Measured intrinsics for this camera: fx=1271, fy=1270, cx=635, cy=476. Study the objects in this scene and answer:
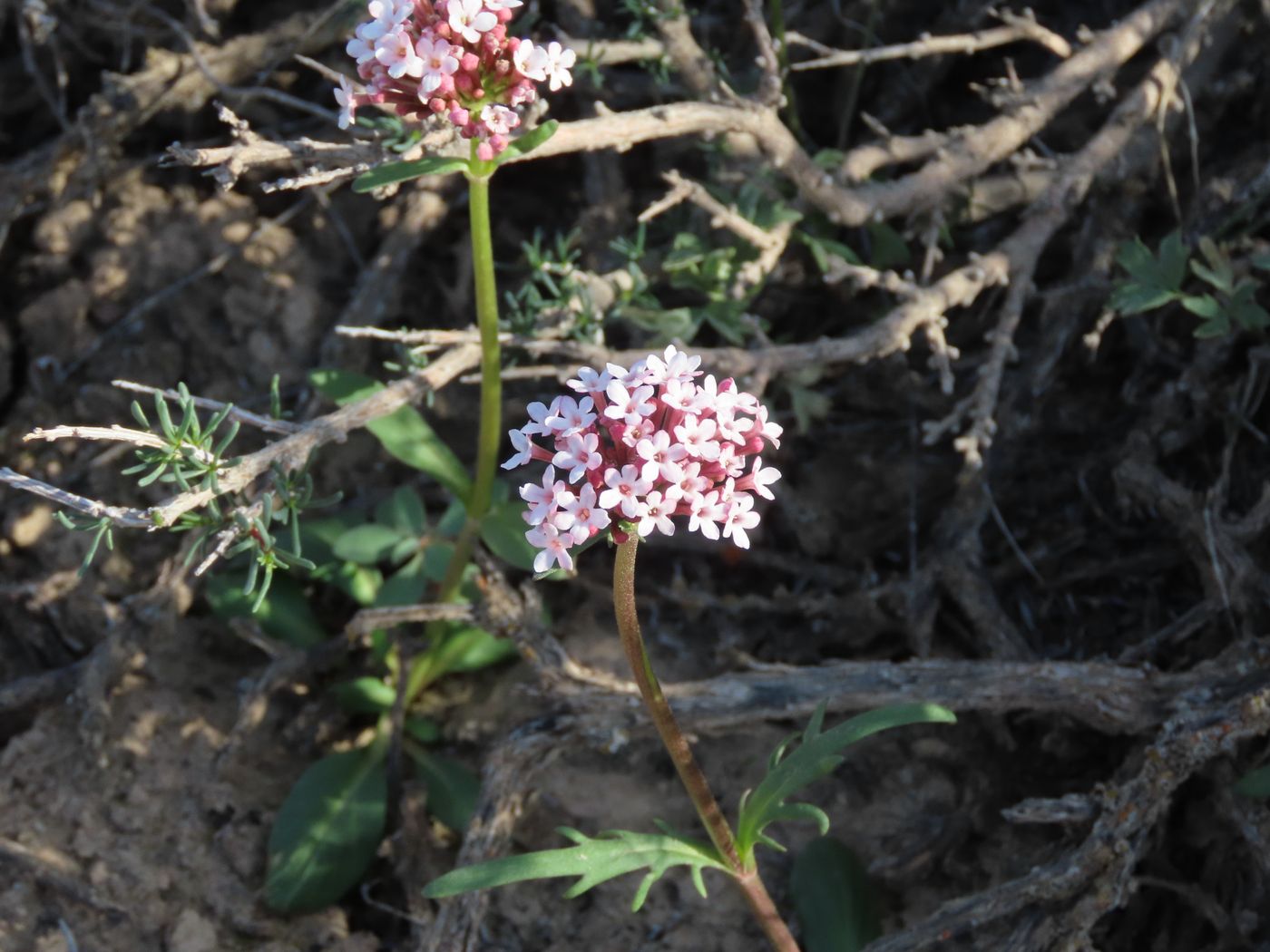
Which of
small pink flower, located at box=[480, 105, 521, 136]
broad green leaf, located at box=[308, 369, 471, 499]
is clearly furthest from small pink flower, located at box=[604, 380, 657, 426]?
broad green leaf, located at box=[308, 369, 471, 499]

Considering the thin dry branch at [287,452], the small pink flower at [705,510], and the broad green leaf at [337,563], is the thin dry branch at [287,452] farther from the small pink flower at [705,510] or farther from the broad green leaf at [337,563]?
the small pink flower at [705,510]

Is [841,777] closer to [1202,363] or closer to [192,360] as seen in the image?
[1202,363]

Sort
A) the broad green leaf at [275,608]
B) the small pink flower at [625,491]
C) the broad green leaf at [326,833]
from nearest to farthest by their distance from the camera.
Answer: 1. the small pink flower at [625,491]
2. the broad green leaf at [326,833]
3. the broad green leaf at [275,608]

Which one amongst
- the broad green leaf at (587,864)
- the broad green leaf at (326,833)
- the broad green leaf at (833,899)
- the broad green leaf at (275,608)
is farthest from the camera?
the broad green leaf at (275,608)

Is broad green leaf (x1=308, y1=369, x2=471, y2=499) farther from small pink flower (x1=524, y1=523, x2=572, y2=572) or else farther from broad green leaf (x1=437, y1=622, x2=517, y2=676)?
small pink flower (x1=524, y1=523, x2=572, y2=572)

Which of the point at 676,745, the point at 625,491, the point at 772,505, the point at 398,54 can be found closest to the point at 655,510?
the point at 625,491

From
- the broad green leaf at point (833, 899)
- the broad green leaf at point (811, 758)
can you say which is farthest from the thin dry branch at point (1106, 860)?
the broad green leaf at point (811, 758)

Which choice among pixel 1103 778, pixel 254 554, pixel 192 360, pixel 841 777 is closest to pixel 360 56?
pixel 254 554
